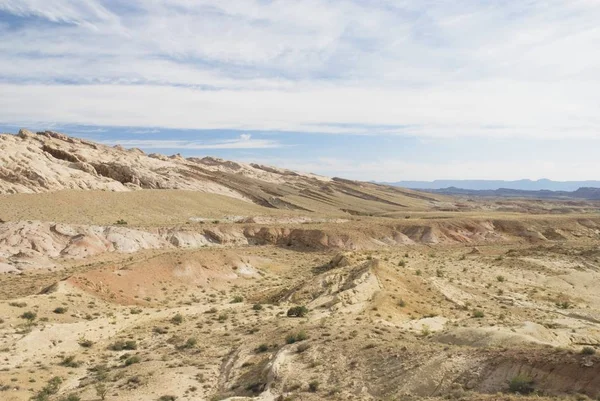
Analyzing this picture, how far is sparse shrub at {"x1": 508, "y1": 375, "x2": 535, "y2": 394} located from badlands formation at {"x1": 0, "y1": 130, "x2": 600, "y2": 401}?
0.05 meters

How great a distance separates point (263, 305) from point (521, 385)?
15.9m

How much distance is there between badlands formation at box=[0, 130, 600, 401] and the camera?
562 inches

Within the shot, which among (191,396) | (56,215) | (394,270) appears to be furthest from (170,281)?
(56,215)

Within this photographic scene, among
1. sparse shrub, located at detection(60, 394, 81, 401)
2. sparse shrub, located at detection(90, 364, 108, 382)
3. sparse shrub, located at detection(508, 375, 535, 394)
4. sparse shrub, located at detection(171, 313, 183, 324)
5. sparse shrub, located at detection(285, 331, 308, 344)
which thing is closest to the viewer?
sparse shrub, located at detection(508, 375, 535, 394)

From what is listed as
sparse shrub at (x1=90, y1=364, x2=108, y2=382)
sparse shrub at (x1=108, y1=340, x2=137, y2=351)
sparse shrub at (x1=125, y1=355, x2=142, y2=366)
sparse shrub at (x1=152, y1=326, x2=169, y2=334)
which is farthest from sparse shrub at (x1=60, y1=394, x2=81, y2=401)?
sparse shrub at (x1=152, y1=326, x2=169, y2=334)

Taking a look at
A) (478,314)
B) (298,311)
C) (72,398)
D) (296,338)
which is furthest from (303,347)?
(478,314)

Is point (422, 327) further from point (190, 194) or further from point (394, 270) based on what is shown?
point (190, 194)

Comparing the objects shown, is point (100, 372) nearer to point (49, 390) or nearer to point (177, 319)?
point (49, 390)

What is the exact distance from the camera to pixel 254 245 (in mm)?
47875

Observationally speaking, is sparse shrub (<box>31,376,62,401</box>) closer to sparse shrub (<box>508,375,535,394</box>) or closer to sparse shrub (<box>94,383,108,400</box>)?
sparse shrub (<box>94,383,108,400</box>)

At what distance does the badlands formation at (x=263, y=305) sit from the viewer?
14.3 m

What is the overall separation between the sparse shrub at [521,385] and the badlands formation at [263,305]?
0.18ft

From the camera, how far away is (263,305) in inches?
1033

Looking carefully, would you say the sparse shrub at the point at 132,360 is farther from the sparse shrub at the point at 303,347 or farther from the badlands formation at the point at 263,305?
the sparse shrub at the point at 303,347
